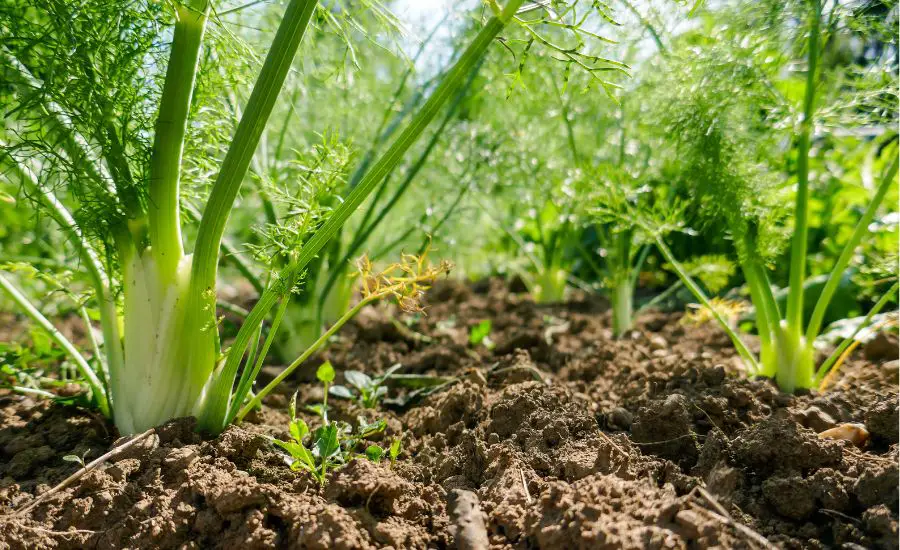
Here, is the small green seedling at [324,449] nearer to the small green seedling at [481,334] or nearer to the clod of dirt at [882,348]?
the small green seedling at [481,334]

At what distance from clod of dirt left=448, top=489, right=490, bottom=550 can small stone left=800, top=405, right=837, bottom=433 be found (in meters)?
0.67

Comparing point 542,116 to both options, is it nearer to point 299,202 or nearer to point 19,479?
point 299,202

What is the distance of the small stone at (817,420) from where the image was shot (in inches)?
50.8

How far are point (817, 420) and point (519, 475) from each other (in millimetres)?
593

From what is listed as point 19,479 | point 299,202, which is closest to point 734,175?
point 299,202

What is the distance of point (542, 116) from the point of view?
237cm

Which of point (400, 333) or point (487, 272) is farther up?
point (487, 272)

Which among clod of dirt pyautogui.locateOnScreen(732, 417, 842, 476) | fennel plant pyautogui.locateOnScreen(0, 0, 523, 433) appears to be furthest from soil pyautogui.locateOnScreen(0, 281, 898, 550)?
fennel plant pyautogui.locateOnScreen(0, 0, 523, 433)

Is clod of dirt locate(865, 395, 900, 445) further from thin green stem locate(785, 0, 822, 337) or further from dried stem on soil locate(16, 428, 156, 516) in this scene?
dried stem on soil locate(16, 428, 156, 516)

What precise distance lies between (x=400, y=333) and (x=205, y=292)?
101 cm

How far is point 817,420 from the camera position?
130 cm

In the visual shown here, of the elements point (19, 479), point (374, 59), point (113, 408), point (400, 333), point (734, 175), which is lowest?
point (19, 479)

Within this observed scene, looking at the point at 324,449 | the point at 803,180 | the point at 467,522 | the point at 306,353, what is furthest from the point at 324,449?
the point at 803,180

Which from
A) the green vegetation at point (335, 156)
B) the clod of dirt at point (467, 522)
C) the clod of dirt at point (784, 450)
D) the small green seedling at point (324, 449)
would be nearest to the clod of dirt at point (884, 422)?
the clod of dirt at point (784, 450)
